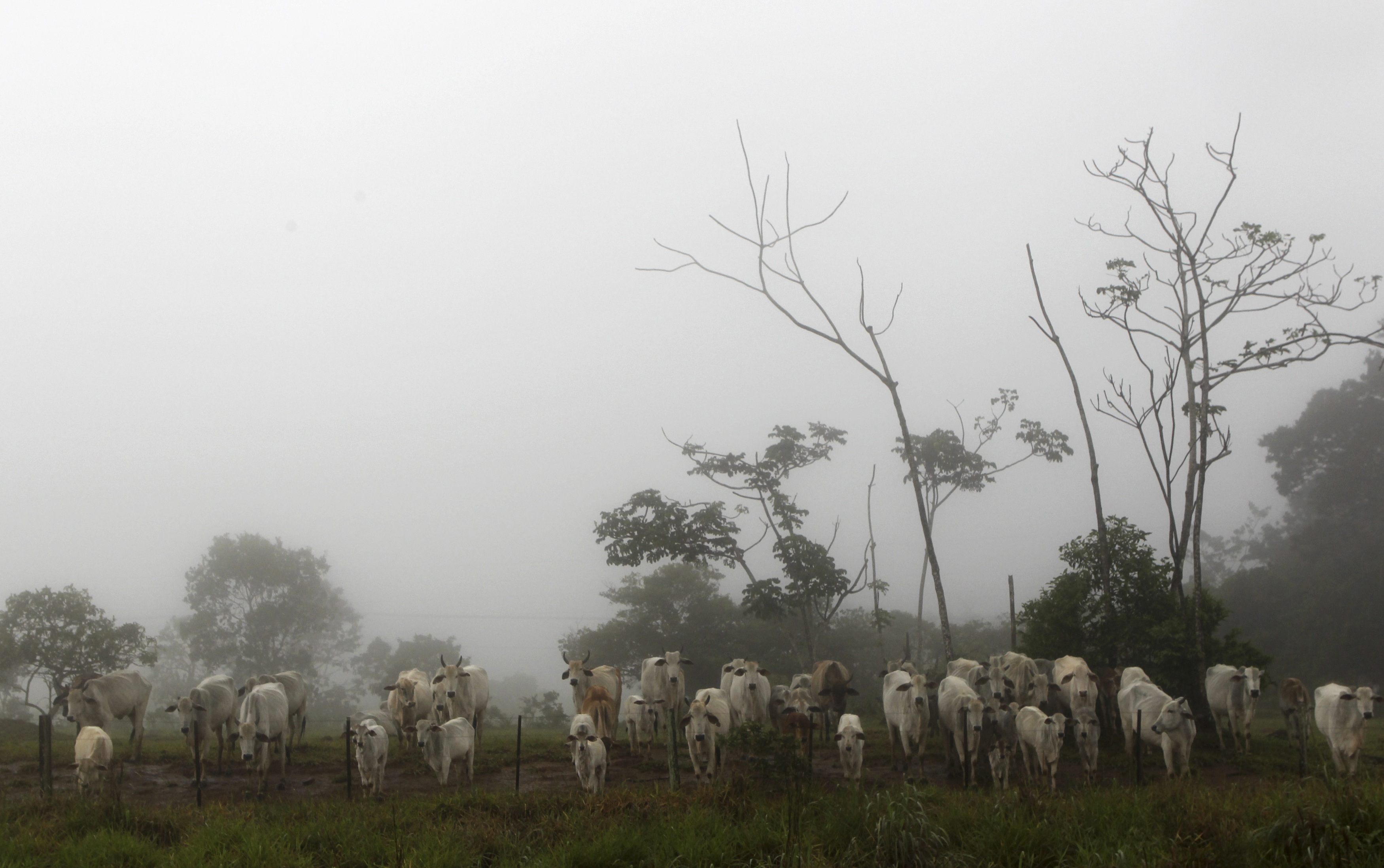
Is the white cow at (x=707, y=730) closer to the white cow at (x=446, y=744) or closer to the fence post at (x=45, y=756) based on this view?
the white cow at (x=446, y=744)

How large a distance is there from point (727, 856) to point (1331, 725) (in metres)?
10.8

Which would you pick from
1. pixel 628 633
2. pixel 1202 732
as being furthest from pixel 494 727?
pixel 1202 732

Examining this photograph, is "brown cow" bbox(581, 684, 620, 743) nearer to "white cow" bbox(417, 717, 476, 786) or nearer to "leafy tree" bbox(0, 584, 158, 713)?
"white cow" bbox(417, 717, 476, 786)

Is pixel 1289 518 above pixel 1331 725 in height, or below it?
above

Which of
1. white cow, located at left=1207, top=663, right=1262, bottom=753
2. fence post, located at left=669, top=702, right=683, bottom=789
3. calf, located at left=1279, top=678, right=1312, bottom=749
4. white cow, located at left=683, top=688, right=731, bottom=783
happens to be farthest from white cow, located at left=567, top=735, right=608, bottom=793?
white cow, located at left=1207, top=663, right=1262, bottom=753

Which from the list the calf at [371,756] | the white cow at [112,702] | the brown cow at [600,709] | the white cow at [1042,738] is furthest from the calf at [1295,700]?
the white cow at [112,702]

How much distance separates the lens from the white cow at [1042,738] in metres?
13.6

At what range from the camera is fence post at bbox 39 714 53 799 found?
40.3ft

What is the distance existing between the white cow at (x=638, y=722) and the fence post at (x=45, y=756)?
887cm

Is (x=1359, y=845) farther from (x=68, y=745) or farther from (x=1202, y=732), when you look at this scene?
(x=68, y=745)

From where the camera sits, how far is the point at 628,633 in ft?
145

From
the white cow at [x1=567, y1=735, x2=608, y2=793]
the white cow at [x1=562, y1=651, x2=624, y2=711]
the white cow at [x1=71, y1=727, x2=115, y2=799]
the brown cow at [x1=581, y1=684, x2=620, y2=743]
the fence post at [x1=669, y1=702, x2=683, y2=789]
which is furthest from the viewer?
the white cow at [x1=562, y1=651, x2=624, y2=711]

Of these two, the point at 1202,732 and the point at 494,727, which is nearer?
the point at 1202,732

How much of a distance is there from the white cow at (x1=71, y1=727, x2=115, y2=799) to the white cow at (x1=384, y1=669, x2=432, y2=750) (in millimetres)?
5501
